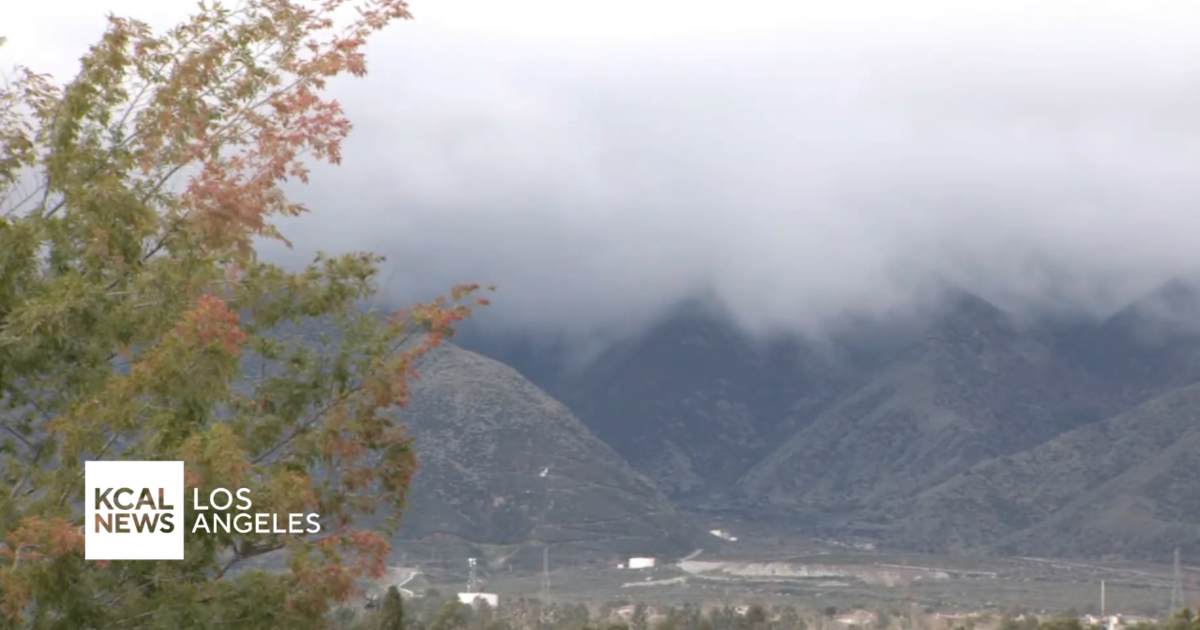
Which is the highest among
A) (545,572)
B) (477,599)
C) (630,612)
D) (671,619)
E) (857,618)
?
(545,572)

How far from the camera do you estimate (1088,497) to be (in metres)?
121

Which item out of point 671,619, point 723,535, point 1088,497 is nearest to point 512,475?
point 723,535

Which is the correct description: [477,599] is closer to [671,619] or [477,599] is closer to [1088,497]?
[671,619]

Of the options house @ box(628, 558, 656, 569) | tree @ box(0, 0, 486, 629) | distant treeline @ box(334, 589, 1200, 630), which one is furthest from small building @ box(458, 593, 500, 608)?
tree @ box(0, 0, 486, 629)

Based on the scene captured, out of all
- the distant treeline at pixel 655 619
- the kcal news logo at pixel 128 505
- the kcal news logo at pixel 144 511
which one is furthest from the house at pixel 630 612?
the kcal news logo at pixel 128 505

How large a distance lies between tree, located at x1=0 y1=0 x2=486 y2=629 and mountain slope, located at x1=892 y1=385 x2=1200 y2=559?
337ft

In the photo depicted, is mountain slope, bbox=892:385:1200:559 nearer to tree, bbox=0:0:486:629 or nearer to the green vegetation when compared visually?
the green vegetation

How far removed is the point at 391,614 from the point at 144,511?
102 ft

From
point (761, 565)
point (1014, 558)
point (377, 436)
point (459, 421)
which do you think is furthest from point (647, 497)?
point (377, 436)

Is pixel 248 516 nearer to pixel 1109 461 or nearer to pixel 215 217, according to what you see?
pixel 215 217

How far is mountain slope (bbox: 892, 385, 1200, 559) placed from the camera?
113000 mm

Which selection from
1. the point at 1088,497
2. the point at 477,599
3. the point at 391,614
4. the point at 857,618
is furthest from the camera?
the point at 1088,497

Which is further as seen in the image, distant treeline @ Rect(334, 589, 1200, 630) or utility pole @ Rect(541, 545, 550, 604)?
utility pole @ Rect(541, 545, 550, 604)

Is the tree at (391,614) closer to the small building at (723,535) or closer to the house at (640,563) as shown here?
the house at (640,563)
